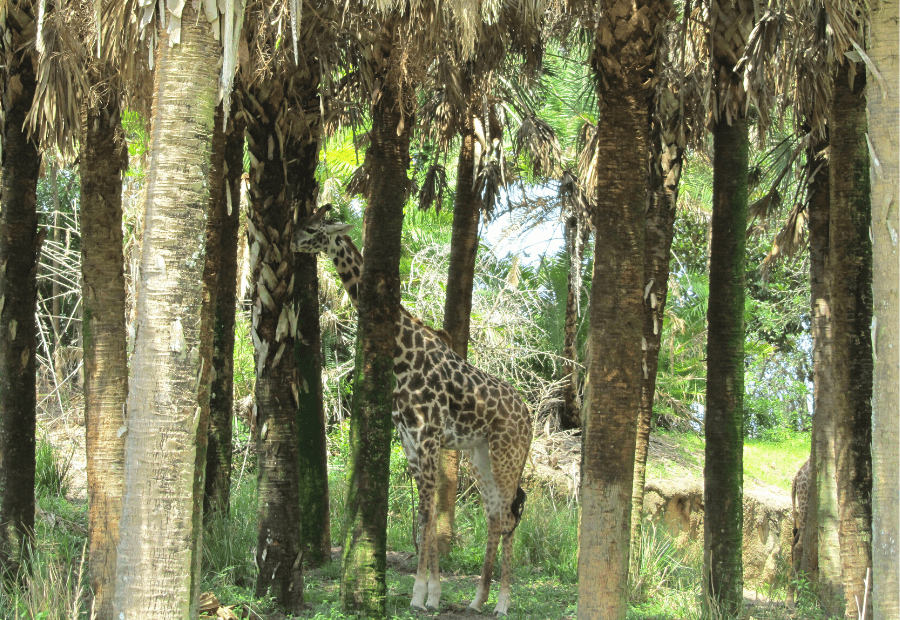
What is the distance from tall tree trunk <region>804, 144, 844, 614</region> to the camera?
344 inches

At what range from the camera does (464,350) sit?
11125mm

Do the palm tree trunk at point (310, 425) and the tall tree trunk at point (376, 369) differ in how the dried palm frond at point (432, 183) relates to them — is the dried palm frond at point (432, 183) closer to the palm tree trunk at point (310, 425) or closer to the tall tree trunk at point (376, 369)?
the palm tree trunk at point (310, 425)

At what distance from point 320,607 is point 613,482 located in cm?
325

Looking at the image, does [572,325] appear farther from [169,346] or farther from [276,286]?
[169,346]

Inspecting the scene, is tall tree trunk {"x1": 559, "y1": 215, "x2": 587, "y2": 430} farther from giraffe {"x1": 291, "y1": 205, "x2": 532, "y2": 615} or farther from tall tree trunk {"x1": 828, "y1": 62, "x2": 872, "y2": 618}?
tall tree trunk {"x1": 828, "y1": 62, "x2": 872, "y2": 618}

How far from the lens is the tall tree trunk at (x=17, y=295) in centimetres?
752

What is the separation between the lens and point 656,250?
9156mm

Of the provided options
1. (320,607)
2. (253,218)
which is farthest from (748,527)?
(253,218)

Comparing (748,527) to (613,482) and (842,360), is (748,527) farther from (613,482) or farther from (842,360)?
(613,482)

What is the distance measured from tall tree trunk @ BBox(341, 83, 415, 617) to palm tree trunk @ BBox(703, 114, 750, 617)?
10.1 feet

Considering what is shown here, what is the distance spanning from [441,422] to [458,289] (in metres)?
2.26

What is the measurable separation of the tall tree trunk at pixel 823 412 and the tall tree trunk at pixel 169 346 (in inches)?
264

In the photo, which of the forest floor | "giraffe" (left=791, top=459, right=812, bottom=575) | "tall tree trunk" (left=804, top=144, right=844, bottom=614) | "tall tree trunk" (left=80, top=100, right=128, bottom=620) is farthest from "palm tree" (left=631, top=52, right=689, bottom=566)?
"tall tree trunk" (left=80, top=100, right=128, bottom=620)

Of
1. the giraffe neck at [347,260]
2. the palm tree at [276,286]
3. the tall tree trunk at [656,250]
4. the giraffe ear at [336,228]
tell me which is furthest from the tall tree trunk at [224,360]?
the tall tree trunk at [656,250]
